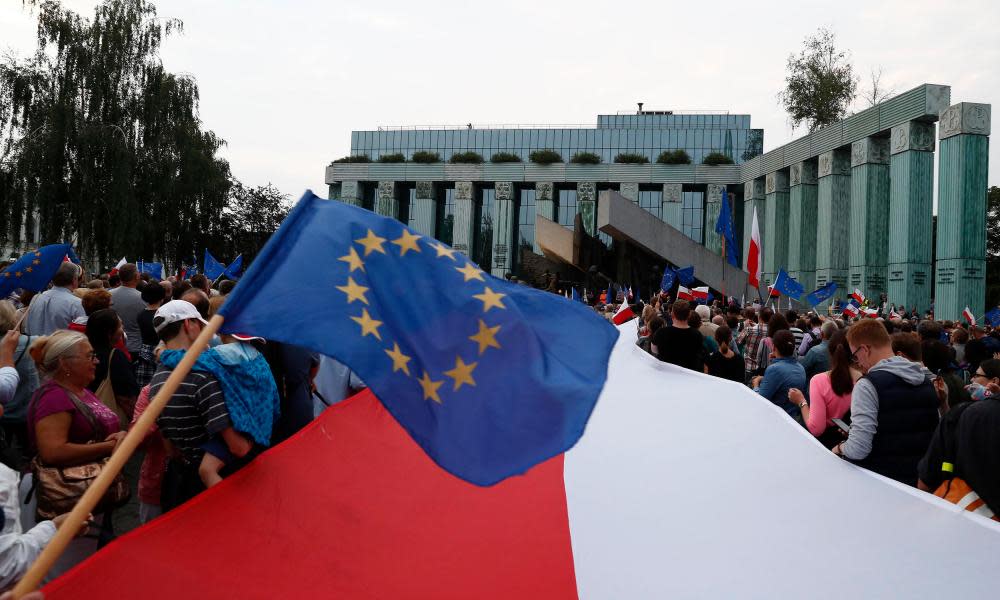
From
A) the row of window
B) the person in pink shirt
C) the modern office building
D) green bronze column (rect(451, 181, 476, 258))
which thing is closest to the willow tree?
the modern office building

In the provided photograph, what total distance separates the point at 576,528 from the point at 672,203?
45.6 m

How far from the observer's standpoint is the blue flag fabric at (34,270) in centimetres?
763

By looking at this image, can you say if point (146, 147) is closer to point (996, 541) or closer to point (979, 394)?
point (979, 394)

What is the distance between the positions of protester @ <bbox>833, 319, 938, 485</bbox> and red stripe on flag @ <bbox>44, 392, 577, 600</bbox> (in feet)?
4.98

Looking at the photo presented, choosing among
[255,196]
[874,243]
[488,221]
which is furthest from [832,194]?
[255,196]

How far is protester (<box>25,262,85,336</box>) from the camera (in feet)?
23.9

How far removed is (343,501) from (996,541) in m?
2.11

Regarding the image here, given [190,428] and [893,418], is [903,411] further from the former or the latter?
[190,428]

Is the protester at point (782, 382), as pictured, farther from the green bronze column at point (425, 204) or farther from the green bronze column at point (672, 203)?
the green bronze column at point (425, 204)

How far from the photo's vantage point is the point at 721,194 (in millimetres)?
44625

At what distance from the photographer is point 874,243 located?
99.1 ft

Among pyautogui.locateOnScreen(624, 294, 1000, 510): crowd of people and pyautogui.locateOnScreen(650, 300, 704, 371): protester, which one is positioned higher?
pyautogui.locateOnScreen(650, 300, 704, 371): protester

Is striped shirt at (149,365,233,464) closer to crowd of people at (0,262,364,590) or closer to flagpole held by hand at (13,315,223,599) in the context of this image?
crowd of people at (0,262,364,590)

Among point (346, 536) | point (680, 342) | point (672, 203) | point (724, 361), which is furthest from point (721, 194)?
point (346, 536)
